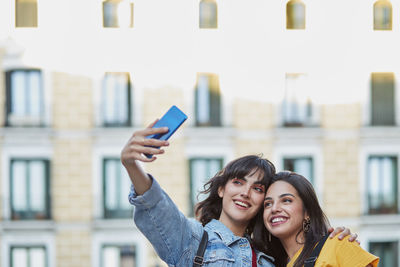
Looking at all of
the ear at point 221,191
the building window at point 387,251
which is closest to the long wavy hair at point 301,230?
the ear at point 221,191

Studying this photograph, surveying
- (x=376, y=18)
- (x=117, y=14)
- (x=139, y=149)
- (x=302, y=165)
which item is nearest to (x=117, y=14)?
(x=117, y=14)

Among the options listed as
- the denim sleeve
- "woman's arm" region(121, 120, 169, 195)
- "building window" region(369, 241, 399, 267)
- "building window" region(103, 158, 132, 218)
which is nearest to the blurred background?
"building window" region(103, 158, 132, 218)

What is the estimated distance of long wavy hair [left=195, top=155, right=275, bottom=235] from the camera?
3545 mm

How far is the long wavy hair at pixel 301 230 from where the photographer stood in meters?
3.58

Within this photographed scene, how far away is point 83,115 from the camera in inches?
632

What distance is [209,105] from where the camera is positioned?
16406mm

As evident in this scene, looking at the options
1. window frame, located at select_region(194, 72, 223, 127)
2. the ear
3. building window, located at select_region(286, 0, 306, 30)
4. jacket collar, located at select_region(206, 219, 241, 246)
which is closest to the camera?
jacket collar, located at select_region(206, 219, 241, 246)

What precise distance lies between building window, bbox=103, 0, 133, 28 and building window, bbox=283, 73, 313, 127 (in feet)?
13.6

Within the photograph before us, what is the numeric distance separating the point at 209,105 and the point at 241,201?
12946 mm

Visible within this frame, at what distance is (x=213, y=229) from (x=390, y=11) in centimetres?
1470

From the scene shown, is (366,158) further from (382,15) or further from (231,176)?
(231,176)

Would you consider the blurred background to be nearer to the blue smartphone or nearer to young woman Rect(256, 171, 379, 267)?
young woman Rect(256, 171, 379, 267)

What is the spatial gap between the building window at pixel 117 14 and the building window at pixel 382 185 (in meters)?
6.91

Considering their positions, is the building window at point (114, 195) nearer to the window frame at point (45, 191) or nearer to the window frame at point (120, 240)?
the window frame at point (120, 240)
